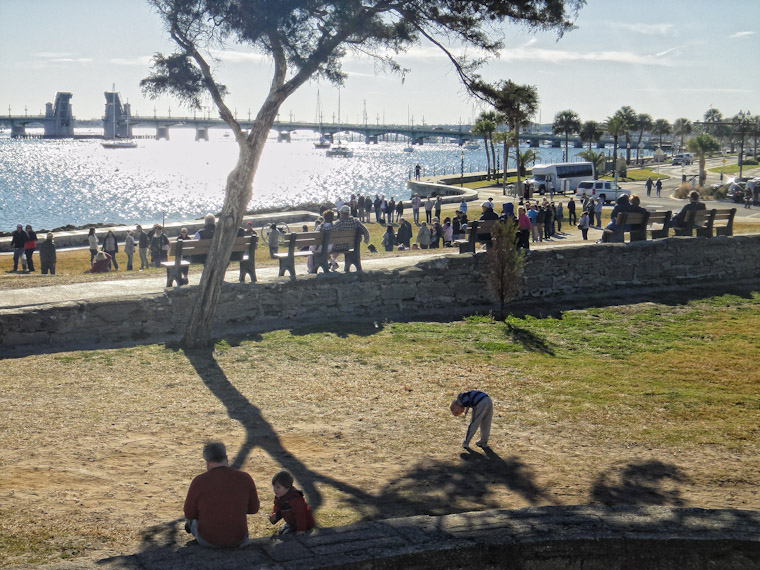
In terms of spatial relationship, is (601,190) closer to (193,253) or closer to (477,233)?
(477,233)

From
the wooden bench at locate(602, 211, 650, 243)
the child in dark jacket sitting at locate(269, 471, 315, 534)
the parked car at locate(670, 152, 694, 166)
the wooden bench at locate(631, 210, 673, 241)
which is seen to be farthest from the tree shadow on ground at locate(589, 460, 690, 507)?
the parked car at locate(670, 152, 694, 166)

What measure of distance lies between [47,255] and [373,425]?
14067 millimetres

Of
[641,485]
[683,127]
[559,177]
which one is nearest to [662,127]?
[683,127]

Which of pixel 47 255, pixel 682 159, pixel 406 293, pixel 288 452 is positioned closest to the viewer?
pixel 288 452

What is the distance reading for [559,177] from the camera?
50.8m

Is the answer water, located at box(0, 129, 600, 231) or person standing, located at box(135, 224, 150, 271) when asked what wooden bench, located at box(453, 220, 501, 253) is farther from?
water, located at box(0, 129, 600, 231)

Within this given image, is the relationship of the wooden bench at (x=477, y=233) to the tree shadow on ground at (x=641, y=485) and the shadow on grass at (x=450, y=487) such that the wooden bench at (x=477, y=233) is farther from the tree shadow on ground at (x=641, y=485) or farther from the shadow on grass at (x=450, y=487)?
the tree shadow on ground at (x=641, y=485)

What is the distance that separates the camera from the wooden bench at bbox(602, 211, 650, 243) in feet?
52.2

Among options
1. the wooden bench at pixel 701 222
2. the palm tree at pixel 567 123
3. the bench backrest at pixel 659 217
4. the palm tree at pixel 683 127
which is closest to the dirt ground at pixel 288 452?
the bench backrest at pixel 659 217

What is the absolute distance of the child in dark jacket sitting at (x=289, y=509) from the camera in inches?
207

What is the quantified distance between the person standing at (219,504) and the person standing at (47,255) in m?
16.0

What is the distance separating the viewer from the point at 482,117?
228 ft

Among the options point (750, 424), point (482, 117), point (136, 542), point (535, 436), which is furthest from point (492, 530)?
point (482, 117)

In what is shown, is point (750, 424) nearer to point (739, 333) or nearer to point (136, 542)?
point (739, 333)
